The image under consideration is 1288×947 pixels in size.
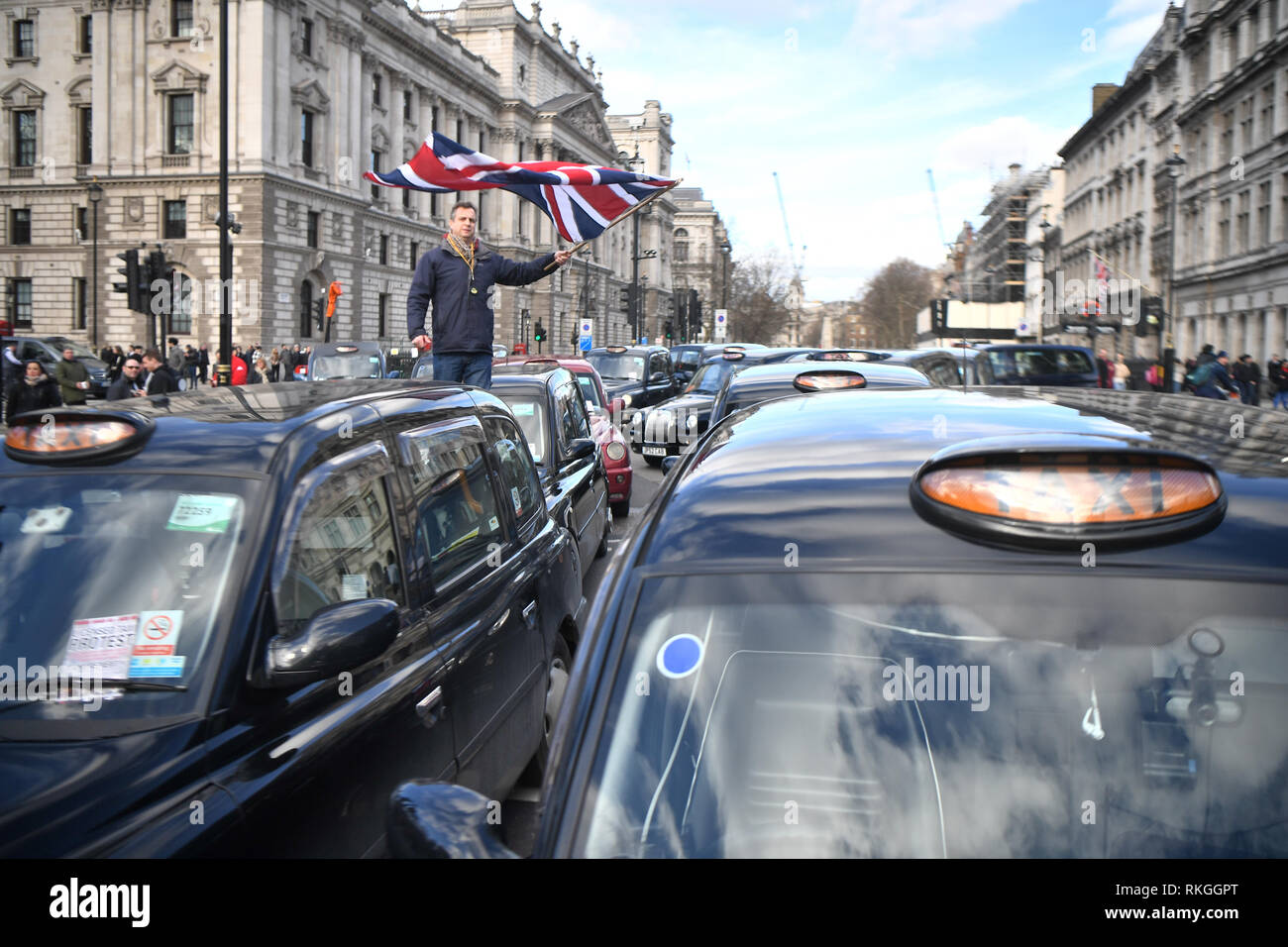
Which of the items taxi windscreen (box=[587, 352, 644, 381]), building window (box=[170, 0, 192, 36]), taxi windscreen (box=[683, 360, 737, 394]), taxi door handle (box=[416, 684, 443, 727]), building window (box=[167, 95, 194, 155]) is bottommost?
taxi door handle (box=[416, 684, 443, 727])

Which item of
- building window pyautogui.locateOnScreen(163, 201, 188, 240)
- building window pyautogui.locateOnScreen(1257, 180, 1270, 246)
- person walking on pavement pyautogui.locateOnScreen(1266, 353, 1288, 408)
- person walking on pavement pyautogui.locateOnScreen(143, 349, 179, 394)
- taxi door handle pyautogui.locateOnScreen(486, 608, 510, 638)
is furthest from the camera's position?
building window pyautogui.locateOnScreen(163, 201, 188, 240)

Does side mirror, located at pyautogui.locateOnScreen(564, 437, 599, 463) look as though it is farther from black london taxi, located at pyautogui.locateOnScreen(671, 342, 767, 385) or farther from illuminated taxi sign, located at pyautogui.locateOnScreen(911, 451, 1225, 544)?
A: black london taxi, located at pyautogui.locateOnScreen(671, 342, 767, 385)

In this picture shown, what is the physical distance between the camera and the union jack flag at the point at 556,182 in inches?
424

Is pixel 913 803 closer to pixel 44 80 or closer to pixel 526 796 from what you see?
pixel 526 796

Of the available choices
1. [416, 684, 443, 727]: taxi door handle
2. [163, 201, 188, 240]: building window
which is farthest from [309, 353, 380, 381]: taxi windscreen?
[163, 201, 188, 240]: building window

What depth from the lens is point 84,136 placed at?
2111 inches

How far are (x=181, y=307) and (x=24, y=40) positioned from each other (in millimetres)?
16095

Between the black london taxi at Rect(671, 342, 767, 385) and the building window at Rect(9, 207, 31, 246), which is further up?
the building window at Rect(9, 207, 31, 246)

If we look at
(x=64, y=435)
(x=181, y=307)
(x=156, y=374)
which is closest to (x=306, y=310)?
(x=181, y=307)

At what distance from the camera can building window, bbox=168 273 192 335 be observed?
166ft

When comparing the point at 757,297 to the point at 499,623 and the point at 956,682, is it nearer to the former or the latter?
the point at 499,623

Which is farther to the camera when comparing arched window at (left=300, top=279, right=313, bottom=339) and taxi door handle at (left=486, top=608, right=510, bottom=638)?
arched window at (left=300, top=279, right=313, bottom=339)

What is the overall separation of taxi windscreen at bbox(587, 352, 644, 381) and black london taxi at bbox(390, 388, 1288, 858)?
22312 mm

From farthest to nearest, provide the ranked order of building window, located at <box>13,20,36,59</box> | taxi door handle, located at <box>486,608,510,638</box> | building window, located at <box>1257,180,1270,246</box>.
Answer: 1. building window, located at <box>13,20,36,59</box>
2. building window, located at <box>1257,180,1270,246</box>
3. taxi door handle, located at <box>486,608,510,638</box>
